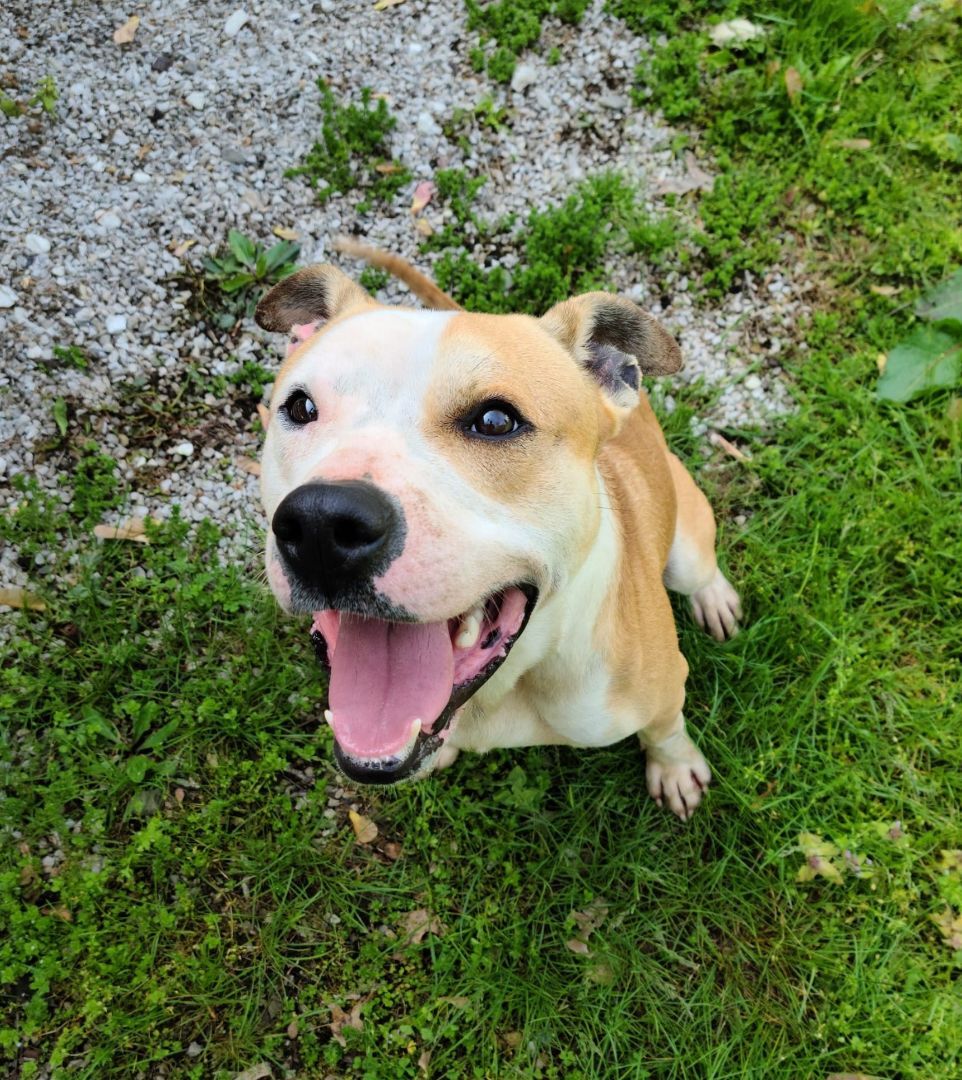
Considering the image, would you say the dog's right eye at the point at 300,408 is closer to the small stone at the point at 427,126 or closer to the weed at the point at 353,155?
the weed at the point at 353,155

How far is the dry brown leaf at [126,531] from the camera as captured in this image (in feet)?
14.2

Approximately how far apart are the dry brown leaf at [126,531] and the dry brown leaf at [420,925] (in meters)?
2.21

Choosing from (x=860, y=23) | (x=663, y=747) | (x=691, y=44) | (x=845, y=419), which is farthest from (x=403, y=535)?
(x=860, y=23)

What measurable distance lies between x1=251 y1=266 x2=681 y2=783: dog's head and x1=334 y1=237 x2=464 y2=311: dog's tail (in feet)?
1.62

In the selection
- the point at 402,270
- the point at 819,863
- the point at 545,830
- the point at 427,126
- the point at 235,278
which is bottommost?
the point at 545,830

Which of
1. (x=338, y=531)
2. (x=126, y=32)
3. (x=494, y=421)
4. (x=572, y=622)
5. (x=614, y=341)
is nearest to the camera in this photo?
(x=338, y=531)

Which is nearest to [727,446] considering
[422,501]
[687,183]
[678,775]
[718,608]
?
[718,608]

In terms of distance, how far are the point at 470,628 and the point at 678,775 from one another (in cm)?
182

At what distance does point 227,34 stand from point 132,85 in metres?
0.64

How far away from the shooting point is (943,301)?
14.9ft

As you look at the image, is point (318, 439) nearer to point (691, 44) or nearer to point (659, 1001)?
point (659, 1001)

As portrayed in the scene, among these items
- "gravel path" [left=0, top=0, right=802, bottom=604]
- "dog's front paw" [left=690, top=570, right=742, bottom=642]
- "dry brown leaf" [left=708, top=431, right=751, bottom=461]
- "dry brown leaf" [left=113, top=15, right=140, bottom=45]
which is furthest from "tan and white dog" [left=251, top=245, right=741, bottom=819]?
"dry brown leaf" [left=113, top=15, right=140, bottom=45]

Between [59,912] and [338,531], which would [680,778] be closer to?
[338,531]

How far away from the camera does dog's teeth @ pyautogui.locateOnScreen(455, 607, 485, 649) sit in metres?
2.38
